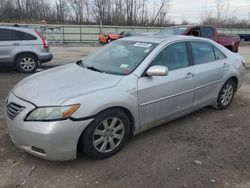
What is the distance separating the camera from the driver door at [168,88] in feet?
12.4

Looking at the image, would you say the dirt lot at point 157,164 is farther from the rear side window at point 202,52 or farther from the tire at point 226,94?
the rear side window at point 202,52

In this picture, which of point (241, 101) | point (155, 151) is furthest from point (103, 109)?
point (241, 101)

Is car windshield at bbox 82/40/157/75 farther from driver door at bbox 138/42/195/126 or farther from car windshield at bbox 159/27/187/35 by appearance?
car windshield at bbox 159/27/187/35

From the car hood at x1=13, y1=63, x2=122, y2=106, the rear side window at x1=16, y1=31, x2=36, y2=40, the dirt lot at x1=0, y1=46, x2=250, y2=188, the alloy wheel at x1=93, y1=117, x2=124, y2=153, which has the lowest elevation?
the dirt lot at x1=0, y1=46, x2=250, y2=188

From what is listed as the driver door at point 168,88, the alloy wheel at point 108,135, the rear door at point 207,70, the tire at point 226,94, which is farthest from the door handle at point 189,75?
Result: the alloy wheel at point 108,135

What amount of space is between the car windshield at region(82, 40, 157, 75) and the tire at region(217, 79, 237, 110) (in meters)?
1.95

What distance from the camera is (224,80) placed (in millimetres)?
5195

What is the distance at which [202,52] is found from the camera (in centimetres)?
486

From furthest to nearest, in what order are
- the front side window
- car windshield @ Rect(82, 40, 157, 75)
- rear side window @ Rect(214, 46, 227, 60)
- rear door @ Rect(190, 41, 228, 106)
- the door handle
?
rear side window @ Rect(214, 46, 227, 60) < rear door @ Rect(190, 41, 228, 106) < the door handle < the front side window < car windshield @ Rect(82, 40, 157, 75)

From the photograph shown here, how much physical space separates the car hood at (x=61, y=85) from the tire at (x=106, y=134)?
37cm

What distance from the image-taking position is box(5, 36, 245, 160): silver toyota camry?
121 inches

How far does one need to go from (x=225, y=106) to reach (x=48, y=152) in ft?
12.4

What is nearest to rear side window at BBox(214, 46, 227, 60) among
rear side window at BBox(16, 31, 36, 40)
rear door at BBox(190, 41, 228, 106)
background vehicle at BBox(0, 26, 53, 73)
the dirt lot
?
rear door at BBox(190, 41, 228, 106)

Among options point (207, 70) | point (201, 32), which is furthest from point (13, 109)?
point (201, 32)
